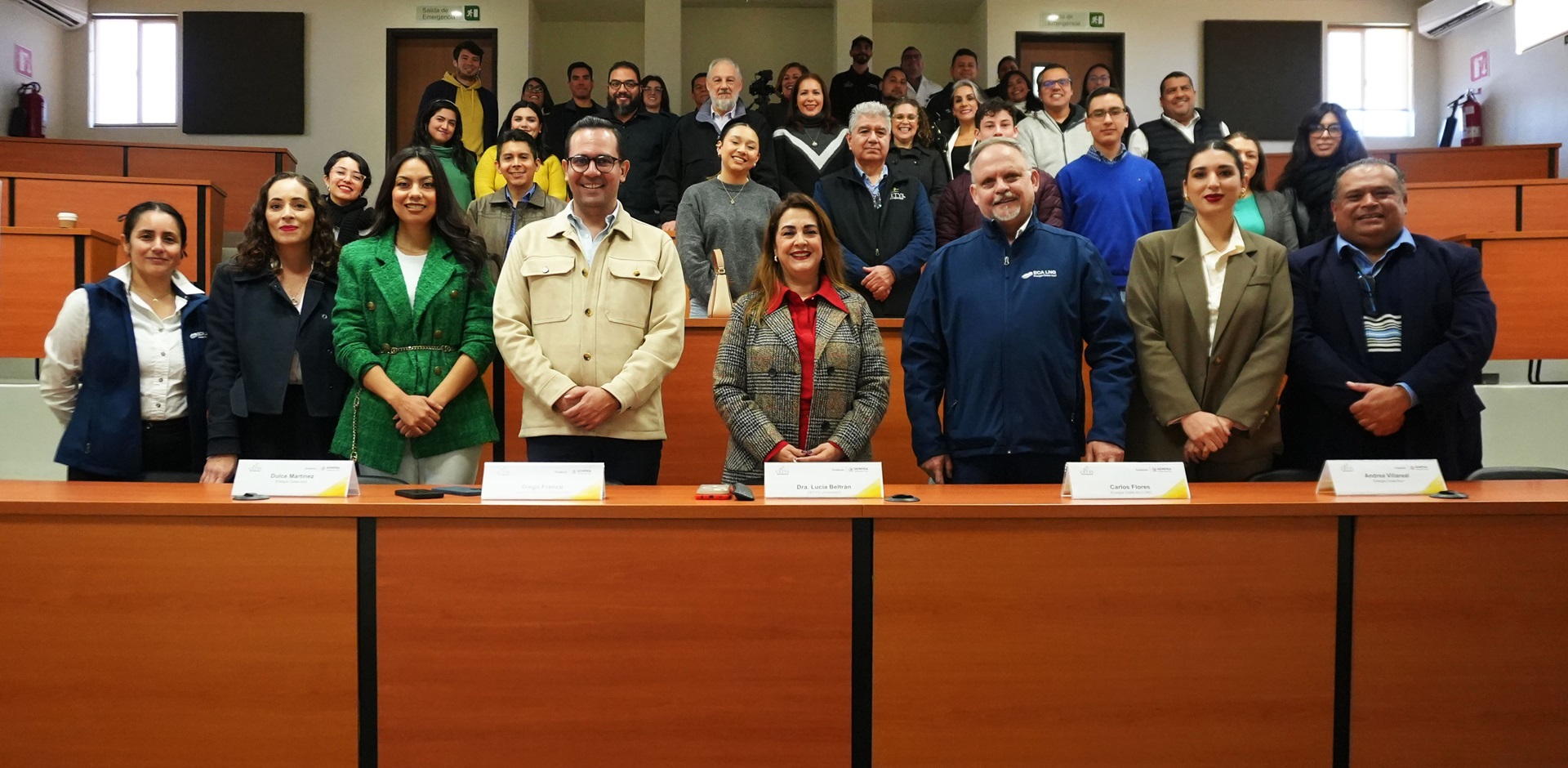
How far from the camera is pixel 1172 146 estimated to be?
4.92 m

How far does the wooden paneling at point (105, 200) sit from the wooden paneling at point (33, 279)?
1.21 metres

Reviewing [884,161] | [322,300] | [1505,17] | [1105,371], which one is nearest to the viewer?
[1105,371]

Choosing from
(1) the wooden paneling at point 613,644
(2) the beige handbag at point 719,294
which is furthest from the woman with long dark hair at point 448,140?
(1) the wooden paneling at point 613,644

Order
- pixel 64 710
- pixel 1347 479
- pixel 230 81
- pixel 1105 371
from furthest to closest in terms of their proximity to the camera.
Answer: pixel 230 81 → pixel 1105 371 → pixel 1347 479 → pixel 64 710

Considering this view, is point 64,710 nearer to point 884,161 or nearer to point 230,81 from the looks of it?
point 884,161

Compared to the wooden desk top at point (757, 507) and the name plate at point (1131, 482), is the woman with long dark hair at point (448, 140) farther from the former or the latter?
the name plate at point (1131, 482)

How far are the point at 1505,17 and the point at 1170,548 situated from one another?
9.61m

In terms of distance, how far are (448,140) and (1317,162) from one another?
146 inches

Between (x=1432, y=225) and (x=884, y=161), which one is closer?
(x=884, y=161)

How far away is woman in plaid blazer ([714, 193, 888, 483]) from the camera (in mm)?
2506

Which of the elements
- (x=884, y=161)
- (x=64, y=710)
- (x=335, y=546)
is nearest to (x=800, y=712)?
(x=335, y=546)

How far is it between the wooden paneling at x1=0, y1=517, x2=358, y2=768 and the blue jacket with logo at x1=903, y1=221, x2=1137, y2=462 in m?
1.38

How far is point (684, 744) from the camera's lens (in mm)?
1755

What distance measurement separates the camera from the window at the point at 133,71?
958 cm
